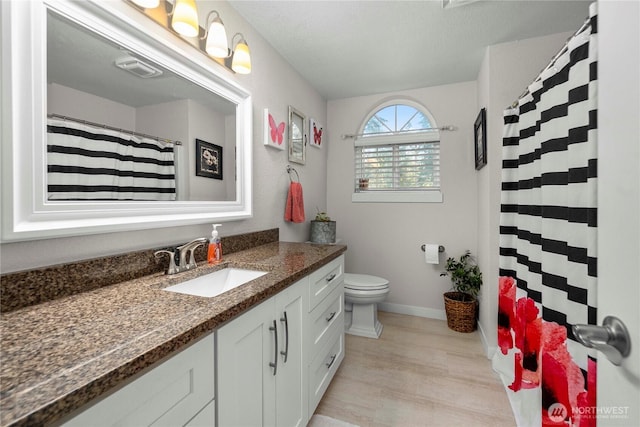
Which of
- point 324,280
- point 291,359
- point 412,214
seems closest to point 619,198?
point 291,359

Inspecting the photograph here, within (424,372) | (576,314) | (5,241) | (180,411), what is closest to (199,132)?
(5,241)

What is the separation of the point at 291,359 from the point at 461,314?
1.90 m

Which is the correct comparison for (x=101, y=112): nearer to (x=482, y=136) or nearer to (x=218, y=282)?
(x=218, y=282)

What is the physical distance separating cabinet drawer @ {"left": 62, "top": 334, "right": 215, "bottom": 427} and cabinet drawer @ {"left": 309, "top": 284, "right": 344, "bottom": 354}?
0.74 meters

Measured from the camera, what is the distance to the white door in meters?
0.43

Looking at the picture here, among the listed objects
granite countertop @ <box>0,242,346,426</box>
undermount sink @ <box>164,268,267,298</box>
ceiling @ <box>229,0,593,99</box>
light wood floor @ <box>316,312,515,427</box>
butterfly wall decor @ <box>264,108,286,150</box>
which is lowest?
light wood floor @ <box>316,312,515,427</box>

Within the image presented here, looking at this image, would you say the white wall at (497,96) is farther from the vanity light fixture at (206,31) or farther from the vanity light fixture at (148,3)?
the vanity light fixture at (148,3)

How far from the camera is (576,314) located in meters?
1.02

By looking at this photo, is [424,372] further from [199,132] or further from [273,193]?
[199,132]

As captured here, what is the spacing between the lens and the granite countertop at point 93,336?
45 cm

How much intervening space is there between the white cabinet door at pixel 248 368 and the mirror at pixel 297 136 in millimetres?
1586

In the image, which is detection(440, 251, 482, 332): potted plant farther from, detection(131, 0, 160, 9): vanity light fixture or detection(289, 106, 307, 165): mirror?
detection(131, 0, 160, 9): vanity light fixture

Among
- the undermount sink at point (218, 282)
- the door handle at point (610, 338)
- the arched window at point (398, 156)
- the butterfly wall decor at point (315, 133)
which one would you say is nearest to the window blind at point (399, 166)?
the arched window at point (398, 156)

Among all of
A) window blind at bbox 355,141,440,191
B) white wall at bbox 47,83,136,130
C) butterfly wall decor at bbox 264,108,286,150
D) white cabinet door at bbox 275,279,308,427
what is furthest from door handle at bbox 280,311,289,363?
window blind at bbox 355,141,440,191
